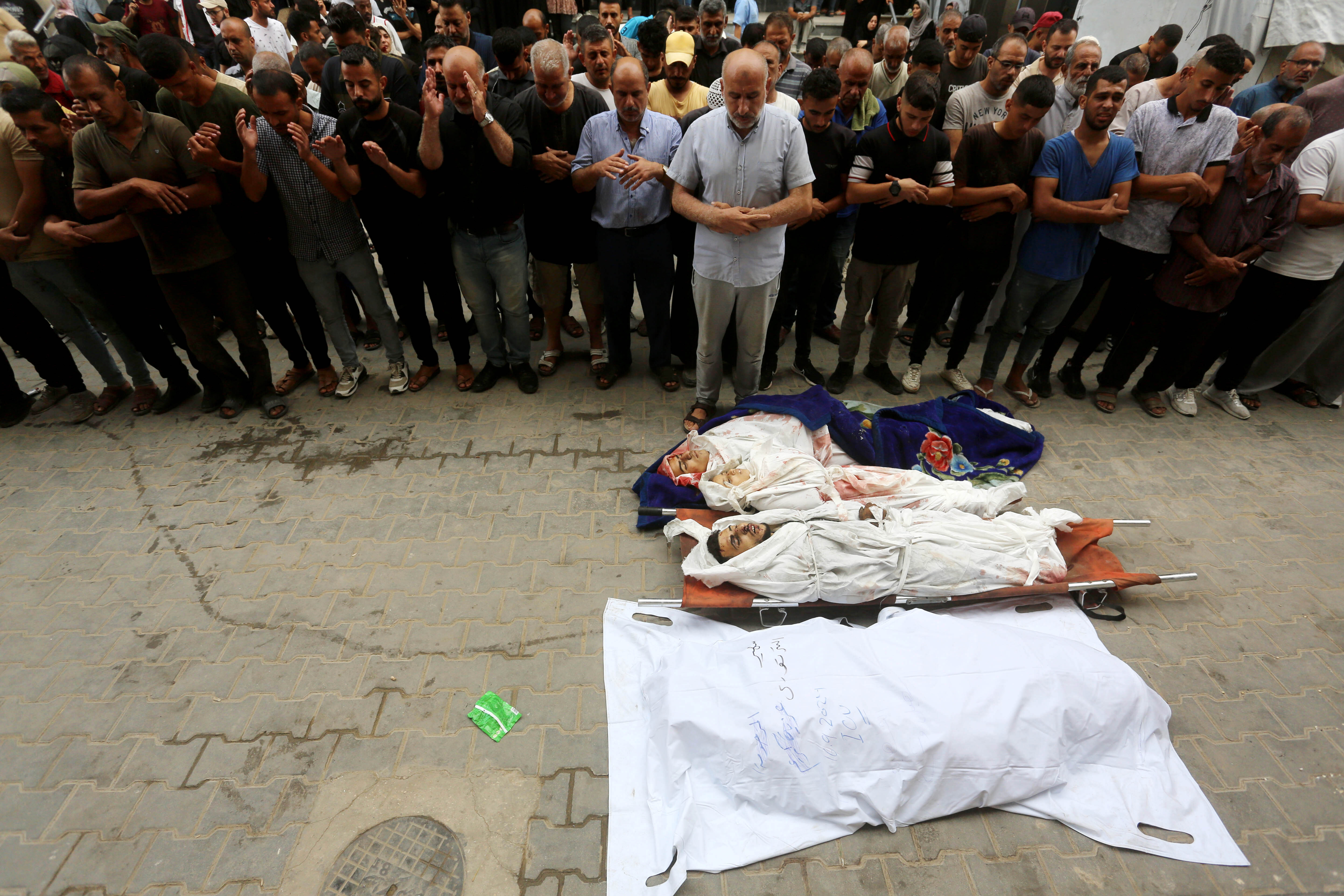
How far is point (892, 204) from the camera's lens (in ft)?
14.9

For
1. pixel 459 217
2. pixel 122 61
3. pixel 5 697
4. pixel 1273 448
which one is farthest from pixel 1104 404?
pixel 122 61

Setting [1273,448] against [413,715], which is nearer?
[413,715]

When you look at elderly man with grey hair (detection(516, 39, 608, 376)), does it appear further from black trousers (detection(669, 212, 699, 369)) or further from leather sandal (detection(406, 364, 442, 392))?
leather sandal (detection(406, 364, 442, 392))

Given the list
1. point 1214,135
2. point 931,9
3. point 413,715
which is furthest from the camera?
point 931,9

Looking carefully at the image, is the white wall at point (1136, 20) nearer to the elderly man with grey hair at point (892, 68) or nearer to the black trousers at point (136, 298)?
the elderly man with grey hair at point (892, 68)

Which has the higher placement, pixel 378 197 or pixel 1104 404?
pixel 378 197

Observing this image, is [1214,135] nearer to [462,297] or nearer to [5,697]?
[462,297]

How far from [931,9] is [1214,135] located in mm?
7820

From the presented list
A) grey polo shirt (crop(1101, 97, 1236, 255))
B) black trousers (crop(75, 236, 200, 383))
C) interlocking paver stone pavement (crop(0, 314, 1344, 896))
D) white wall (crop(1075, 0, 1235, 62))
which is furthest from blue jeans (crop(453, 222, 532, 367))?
white wall (crop(1075, 0, 1235, 62))

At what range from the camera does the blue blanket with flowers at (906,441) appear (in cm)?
407

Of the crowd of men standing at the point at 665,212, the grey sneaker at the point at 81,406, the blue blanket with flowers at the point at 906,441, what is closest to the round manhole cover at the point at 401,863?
the blue blanket with flowers at the point at 906,441

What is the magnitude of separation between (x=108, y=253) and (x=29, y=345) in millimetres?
1158

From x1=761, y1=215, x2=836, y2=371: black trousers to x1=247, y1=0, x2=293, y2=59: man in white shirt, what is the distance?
20.5ft

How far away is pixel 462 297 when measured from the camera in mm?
5730
